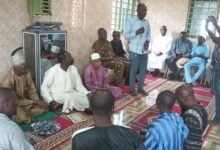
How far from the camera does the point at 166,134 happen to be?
1.66m

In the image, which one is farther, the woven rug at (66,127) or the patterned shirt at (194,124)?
the woven rug at (66,127)

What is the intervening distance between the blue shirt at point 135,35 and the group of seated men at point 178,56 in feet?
6.25

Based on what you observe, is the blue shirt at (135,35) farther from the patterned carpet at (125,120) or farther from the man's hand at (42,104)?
the man's hand at (42,104)

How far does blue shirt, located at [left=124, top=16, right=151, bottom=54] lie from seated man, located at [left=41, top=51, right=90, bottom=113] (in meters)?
1.23

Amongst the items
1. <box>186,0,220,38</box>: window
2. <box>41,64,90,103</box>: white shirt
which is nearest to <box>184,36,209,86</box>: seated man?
<box>186,0,220,38</box>: window

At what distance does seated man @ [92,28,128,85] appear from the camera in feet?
17.3

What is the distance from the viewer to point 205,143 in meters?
3.10

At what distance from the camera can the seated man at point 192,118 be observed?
1.80 metres

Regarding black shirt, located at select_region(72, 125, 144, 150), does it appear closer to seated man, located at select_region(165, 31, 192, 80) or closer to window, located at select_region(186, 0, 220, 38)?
seated man, located at select_region(165, 31, 192, 80)

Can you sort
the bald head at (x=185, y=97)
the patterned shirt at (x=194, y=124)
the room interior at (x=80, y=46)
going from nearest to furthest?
1. the patterned shirt at (x=194, y=124)
2. the bald head at (x=185, y=97)
3. the room interior at (x=80, y=46)

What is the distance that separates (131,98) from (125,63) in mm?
1123

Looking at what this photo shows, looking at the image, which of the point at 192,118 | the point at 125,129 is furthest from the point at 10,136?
the point at 192,118

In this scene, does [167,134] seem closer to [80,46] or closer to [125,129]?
[125,129]

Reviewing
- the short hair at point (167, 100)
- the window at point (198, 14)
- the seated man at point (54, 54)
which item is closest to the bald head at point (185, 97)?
the short hair at point (167, 100)
